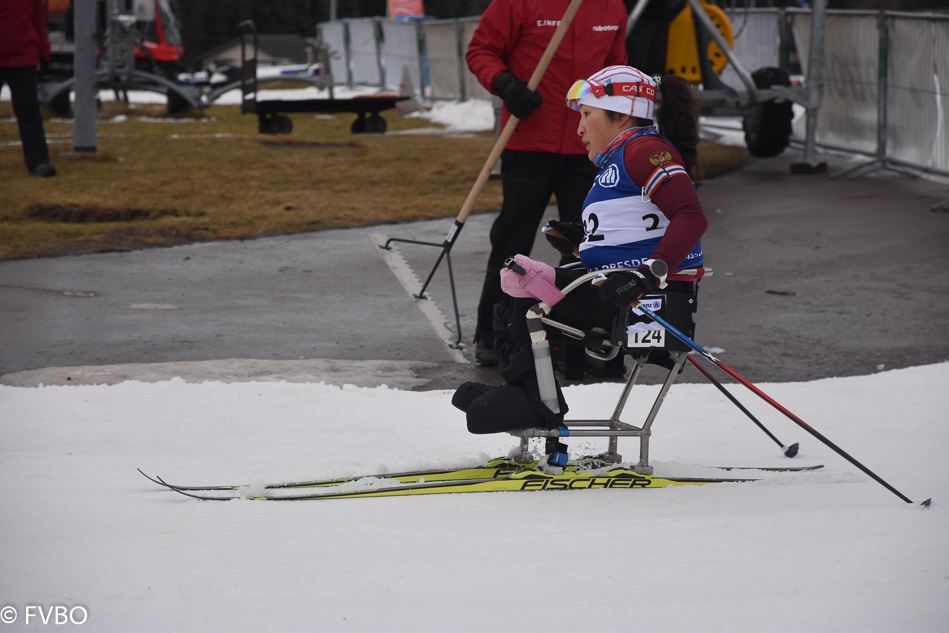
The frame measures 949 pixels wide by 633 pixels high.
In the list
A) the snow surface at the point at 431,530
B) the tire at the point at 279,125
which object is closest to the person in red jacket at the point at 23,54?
the tire at the point at 279,125

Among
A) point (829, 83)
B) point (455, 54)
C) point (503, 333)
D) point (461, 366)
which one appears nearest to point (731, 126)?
point (829, 83)

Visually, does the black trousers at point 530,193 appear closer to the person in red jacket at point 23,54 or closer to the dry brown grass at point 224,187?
the dry brown grass at point 224,187

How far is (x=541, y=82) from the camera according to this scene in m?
5.33

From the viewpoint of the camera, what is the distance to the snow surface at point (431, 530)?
2.77 meters

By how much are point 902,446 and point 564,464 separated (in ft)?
4.79

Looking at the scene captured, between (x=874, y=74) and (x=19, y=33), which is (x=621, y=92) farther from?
(x=874, y=74)

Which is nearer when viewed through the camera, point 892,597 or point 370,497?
point 892,597

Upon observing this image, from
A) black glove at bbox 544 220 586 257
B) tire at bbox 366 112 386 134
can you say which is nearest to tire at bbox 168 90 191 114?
tire at bbox 366 112 386 134

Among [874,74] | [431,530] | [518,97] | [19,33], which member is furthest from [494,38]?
[874,74]

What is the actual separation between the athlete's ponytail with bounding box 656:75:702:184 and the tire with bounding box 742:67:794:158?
9.02m

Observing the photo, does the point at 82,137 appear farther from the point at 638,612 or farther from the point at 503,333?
the point at 638,612

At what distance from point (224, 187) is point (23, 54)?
7.68 feet

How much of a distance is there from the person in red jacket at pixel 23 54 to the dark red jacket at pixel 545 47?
714 cm

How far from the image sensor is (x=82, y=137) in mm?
13211
